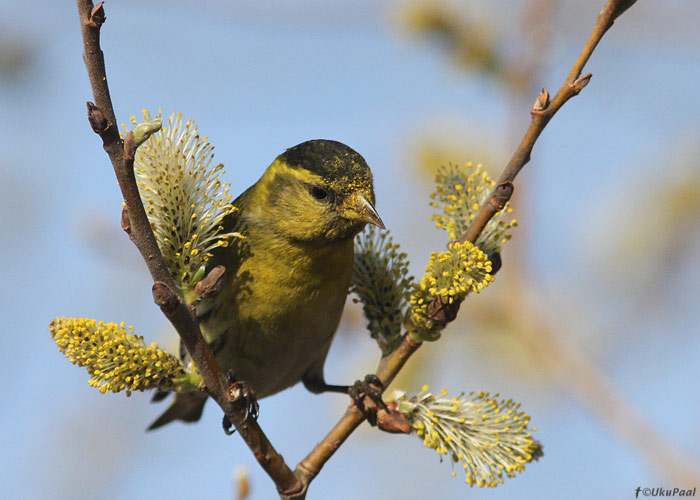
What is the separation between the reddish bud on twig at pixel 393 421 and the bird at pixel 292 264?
99cm

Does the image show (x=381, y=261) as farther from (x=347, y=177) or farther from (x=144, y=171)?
(x=144, y=171)

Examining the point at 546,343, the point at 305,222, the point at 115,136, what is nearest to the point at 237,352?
the point at 305,222

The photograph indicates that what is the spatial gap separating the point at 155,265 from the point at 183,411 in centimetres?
311

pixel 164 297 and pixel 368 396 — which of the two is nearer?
pixel 164 297

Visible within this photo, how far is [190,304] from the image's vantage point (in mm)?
2412

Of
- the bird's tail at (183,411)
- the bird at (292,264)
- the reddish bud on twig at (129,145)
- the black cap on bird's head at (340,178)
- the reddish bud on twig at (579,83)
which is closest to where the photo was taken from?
the reddish bud on twig at (129,145)

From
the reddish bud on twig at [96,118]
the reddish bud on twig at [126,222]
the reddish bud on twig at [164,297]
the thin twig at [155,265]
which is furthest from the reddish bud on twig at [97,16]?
the reddish bud on twig at [164,297]

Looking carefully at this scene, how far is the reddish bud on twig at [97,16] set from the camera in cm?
192

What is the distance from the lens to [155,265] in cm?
221

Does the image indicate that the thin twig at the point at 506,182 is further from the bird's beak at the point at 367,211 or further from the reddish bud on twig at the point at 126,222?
the reddish bud on twig at the point at 126,222

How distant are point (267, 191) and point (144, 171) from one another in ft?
5.19

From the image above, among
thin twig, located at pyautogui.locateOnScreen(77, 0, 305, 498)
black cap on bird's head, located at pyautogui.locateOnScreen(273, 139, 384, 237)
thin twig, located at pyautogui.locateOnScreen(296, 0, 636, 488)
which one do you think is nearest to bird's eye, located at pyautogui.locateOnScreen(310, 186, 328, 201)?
black cap on bird's head, located at pyautogui.locateOnScreen(273, 139, 384, 237)

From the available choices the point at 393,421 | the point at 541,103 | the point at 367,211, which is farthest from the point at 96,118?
the point at 367,211

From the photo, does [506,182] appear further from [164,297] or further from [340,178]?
[340,178]
